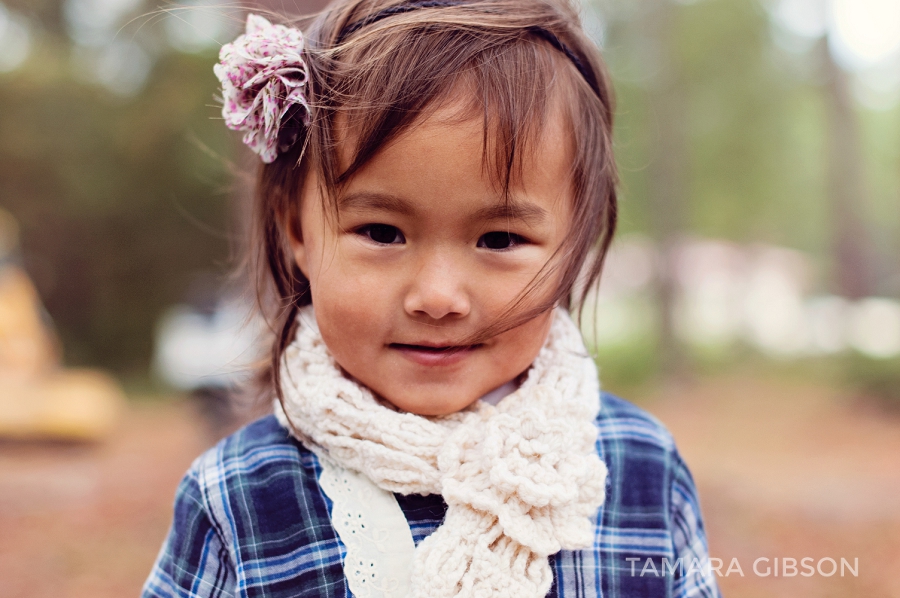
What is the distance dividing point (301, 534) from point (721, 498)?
4.90 meters

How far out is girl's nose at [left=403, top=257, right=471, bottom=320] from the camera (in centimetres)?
115

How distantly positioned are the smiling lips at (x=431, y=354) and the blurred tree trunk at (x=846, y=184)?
1025 centimetres

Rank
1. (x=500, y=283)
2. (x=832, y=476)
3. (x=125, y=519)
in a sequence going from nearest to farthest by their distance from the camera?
(x=500, y=283) < (x=125, y=519) < (x=832, y=476)

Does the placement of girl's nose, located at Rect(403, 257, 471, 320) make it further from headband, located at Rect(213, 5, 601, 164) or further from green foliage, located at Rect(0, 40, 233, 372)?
green foliage, located at Rect(0, 40, 233, 372)

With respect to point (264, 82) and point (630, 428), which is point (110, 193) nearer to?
point (264, 82)

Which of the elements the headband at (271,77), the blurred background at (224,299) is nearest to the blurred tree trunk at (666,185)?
the blurred background at (224,299)

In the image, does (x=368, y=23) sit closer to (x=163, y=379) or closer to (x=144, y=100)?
(x=144, y=100)

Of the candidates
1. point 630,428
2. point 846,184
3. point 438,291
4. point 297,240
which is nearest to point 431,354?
point 438,291

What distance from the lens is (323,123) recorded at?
1252 millimetres

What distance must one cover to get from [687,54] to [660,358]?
548 centimetres

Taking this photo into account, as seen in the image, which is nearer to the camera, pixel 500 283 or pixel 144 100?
pixel 500 283

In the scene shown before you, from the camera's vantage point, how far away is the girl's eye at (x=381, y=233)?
3.97ft

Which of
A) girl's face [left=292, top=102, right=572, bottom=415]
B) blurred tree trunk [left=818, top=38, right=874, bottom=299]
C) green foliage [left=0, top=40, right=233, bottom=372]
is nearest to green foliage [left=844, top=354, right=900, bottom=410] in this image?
blurred tree trunk [left=818, top=38, right=874, bottom=299]

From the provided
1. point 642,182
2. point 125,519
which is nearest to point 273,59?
point 125,519
